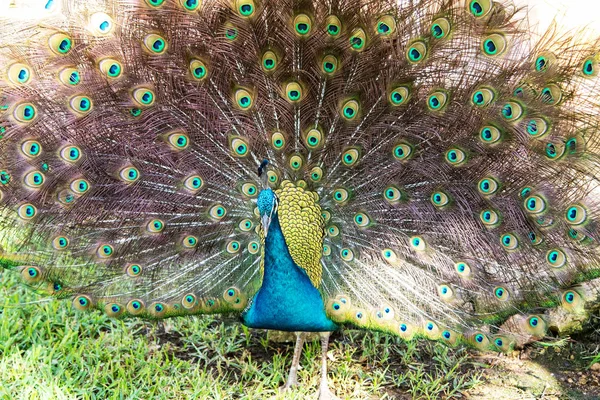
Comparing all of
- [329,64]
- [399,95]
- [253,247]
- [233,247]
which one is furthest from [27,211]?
[399,95]

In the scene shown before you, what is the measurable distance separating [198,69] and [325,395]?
→ 178 cm

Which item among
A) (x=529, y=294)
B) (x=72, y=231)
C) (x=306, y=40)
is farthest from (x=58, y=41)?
(x=529, y=294)

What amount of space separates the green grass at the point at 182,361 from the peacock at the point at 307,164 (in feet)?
0.80

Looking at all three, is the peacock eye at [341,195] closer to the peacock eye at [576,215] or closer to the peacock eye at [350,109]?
the peacock eye at [350,109]

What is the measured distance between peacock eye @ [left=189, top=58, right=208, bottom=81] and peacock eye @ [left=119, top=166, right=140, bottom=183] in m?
0.56

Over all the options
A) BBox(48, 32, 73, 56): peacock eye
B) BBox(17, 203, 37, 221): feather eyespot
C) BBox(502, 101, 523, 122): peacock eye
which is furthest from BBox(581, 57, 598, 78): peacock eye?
BBox(17, 203, 37, 221): feather eyespot

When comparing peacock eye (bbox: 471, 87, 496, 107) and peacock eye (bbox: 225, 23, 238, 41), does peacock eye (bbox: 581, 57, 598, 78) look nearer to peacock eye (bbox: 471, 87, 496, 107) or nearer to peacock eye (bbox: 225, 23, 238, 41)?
peacock eye (bbox: 471, 87, 496, 107)

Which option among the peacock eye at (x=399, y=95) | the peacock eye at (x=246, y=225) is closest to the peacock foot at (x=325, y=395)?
the peacock eye at (x=246, y=225)

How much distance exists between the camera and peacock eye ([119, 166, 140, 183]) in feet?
9.23

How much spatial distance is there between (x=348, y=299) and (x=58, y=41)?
182 cm

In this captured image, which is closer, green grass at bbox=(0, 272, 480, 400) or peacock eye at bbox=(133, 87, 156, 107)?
peacock eye at bbox=(133, 87, 156, 107)

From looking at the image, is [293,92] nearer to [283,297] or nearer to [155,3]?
[155,3]

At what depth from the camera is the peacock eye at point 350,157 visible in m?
2.79

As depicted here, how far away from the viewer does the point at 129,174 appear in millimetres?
2824
